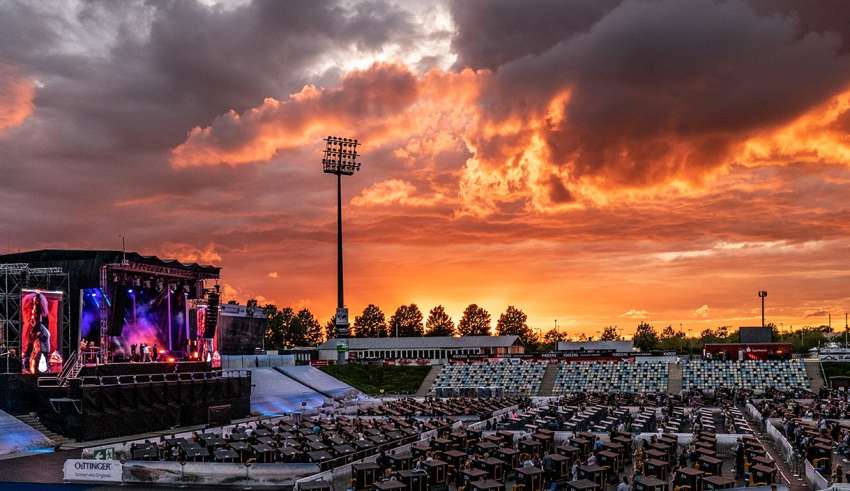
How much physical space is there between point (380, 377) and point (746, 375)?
38998 millimetres

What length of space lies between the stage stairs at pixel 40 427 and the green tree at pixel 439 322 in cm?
13168

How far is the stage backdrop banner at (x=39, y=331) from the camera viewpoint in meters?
52.4

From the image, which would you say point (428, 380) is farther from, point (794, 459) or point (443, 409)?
point (794, 459)

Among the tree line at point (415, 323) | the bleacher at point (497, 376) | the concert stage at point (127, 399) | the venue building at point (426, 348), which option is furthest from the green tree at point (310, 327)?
the concert stage at point (127, 399)

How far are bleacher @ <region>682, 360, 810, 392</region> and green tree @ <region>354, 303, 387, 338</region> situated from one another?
330 ft

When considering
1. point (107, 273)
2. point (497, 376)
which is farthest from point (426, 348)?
point (107, 273)

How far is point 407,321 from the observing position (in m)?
180

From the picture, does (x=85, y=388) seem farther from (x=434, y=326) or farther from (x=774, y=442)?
(x=434, y=326)

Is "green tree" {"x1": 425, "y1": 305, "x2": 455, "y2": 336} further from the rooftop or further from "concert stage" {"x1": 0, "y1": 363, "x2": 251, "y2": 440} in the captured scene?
"concert stage" {"x1": 0, "y1": 363, "x2": 251, "y2": 440}

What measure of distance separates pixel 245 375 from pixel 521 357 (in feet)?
128

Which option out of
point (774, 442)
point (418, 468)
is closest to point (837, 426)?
point (774, 442)

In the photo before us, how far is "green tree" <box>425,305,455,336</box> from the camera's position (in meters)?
180

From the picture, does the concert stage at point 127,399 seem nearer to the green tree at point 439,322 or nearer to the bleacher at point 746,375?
the bleacher at point 746,375

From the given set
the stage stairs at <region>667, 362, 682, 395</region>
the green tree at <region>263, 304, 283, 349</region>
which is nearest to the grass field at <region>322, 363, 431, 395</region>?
the stage stairs at <region>667, 362, 682, 395</region>
